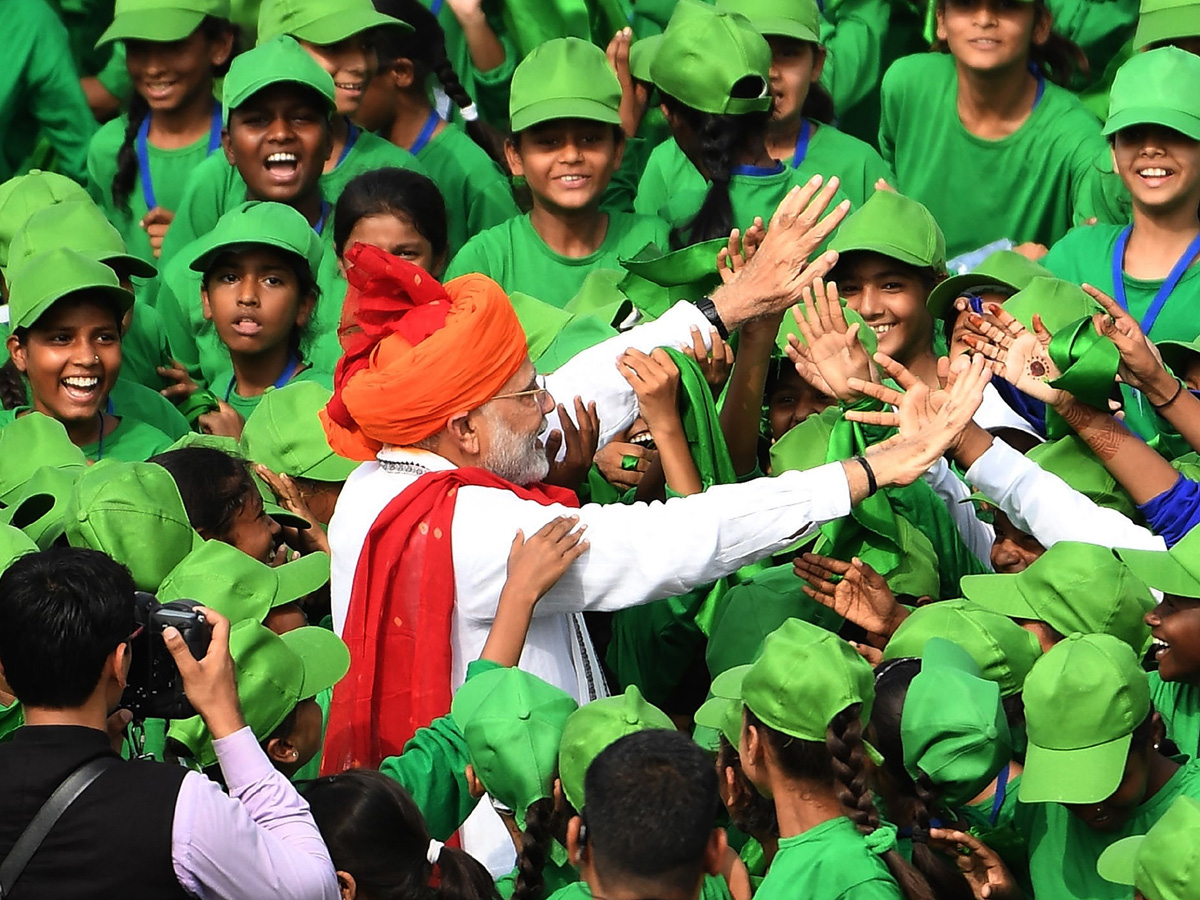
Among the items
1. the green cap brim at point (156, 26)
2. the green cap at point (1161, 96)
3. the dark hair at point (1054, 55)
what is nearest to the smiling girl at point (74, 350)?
the green cap brim at point (156, 26)

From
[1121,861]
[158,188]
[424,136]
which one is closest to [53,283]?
[158,188]

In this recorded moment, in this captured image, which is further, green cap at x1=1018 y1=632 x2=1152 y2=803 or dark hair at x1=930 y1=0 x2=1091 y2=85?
dark hair at x1=930 y1=0 x2=1091 y2=85

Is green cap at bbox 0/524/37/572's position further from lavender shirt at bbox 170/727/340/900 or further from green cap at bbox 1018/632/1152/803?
green cap at bbox 1018/632/1152/803

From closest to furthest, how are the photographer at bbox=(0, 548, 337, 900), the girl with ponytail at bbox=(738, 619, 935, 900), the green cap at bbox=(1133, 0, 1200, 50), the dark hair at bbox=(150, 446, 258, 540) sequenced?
the photographer at bbox=(0, 548, 337, 900) < the girl with ponytail at bbox=(738, 619, 935, 900) < the dark hair at bbox=(150, 446, 258, 540) < the green cap at bbox=(1133, 0, 1200, 50)

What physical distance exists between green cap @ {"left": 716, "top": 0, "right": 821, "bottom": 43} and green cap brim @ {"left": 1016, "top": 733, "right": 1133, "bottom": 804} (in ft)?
12.7

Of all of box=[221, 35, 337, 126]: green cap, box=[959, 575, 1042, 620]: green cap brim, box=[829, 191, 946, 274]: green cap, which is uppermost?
box=[221, 35, 337, 126]: green cap

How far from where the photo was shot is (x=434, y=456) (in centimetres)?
482

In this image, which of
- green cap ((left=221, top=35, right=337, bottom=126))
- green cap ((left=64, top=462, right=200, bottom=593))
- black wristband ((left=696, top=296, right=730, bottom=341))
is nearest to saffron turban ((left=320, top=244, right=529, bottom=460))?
green cap ((left=64, top=462, right=200, bottom=593))

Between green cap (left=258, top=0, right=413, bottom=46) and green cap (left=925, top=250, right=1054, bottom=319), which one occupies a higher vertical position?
green cap (left=258, top=0, right=413, bottom=46)

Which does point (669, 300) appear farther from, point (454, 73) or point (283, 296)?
point (454, 73)

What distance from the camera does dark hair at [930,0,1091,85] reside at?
25.3ft

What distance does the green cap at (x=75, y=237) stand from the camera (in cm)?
704

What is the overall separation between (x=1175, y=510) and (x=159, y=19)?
4.68 meters

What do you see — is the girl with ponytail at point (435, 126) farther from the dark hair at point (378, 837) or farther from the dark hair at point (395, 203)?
the dark hair at point (378, 837)
